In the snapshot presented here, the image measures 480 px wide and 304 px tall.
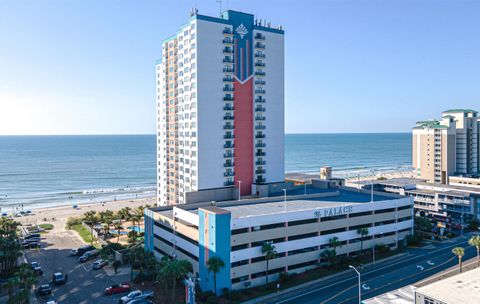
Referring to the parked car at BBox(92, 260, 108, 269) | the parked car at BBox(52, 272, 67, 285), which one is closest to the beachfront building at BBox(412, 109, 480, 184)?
the parked car at BBox(92, 260, 108, 269)

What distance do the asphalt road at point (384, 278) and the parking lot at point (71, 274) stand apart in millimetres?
30767

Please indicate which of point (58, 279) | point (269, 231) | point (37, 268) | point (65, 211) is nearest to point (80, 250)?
point (37, 268)

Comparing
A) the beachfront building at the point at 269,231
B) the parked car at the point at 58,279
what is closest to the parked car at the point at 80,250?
the beachfront building at the point at 269,231

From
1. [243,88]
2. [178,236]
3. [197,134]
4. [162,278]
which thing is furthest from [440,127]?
[162,278]

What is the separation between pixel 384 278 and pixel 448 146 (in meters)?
88.8

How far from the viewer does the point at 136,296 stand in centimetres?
6066

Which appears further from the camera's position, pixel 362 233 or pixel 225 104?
pixel 225 104

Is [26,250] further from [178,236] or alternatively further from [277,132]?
[277,132]

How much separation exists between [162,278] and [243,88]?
2159 inches

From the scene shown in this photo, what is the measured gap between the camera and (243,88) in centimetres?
9669

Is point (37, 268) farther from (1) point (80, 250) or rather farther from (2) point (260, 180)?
(2) point (260, 180)

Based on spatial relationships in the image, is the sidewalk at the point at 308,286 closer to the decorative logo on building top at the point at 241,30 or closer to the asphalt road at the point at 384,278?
the asphalt road at the point at 384,278

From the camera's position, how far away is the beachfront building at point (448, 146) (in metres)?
137

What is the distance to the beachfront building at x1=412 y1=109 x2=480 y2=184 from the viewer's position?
137125 millimetres
